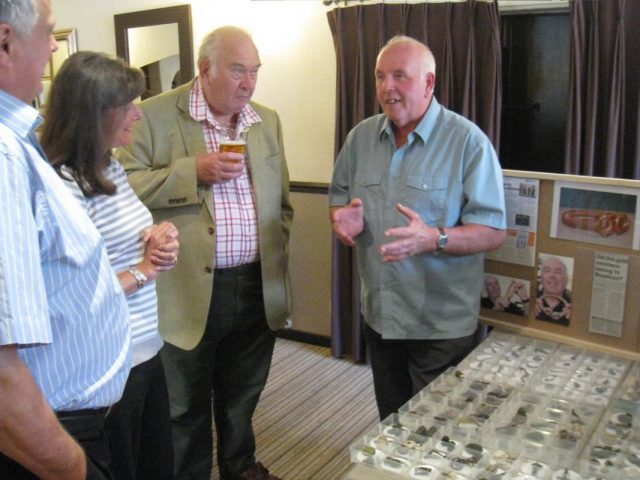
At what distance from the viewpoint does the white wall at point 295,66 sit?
343cm

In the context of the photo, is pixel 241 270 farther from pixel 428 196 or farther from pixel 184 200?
pixel 428 196

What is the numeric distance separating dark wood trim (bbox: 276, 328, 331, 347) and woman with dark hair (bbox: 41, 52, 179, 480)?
6.79 ft

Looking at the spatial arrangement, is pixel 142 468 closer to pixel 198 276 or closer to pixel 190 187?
pixel 198 276

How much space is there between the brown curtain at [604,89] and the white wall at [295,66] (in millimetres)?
1350

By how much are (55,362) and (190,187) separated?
1.02m

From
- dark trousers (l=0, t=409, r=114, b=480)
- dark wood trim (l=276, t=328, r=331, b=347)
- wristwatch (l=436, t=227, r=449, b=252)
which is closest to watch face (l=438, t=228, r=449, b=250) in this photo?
wristwatch (l=436, t=227, r=449, b=252)

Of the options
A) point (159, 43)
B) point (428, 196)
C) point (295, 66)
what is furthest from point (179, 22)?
point (428, 196)

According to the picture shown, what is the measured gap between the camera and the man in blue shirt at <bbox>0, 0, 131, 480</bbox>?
2.73ft

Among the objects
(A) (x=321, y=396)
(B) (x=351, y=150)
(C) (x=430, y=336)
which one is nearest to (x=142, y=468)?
(C) (x=430, y=336)

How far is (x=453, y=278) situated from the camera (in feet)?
5.99

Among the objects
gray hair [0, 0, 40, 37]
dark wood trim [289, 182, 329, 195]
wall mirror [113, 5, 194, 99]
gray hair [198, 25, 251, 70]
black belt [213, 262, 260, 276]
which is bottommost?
black belt [213, 262, 260, 276]

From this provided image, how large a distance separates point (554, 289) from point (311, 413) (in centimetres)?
157

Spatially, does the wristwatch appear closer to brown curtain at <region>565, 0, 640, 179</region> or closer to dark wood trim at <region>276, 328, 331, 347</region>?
brown curtain at <region>565, 0, 640, 179</region>

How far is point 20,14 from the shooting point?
35.2 inches
